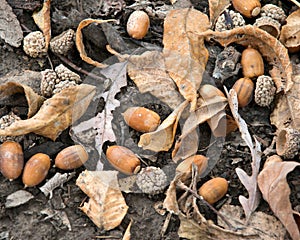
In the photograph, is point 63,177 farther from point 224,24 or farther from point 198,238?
point 224,24

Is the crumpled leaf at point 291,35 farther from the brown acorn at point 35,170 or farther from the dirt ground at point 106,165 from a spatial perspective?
the brown acorn at point 35,170

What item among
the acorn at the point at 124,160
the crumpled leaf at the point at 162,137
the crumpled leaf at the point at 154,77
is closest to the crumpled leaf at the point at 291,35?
the crumpled leaf at the point at 154,77

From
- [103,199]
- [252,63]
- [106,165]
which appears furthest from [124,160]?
[252,63]

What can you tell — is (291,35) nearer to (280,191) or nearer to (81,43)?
(280,191)

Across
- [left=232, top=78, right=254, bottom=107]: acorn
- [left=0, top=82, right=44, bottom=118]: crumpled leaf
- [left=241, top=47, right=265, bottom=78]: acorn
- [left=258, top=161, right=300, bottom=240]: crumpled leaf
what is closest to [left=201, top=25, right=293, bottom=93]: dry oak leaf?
[left=241, top=47, right=265, bottom=78]: acorn

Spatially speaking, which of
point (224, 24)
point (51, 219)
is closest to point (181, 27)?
point (224, 24)
